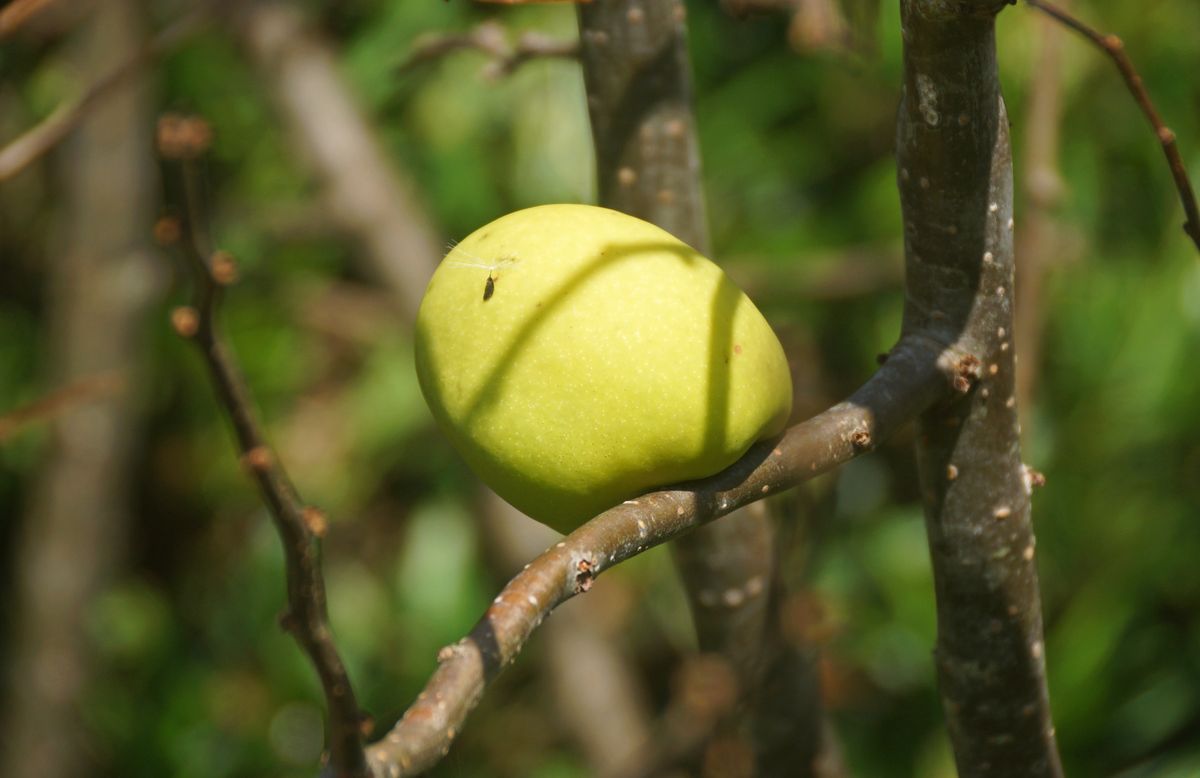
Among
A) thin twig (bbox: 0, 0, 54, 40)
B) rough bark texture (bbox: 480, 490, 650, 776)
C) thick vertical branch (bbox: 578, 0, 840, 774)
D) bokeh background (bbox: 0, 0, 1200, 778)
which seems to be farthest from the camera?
rough bark texture (bbox: 480, 490, 650, 776)

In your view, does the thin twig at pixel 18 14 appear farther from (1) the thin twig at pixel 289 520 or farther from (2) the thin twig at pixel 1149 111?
(2) the thin twig at pixel 1149 111

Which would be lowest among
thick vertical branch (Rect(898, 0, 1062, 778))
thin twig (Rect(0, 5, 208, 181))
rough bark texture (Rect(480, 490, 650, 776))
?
rough bark texture (Rect(480, 490, 650, 776))

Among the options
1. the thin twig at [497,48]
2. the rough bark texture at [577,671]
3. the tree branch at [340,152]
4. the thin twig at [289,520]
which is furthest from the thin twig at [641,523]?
the tree branch at [340,152]

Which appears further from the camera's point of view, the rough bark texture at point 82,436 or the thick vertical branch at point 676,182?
the rough bark texture at point 82,436

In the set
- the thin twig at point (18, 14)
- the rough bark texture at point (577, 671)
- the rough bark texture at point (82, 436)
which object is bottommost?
the rough bark texture at point (577, 671)

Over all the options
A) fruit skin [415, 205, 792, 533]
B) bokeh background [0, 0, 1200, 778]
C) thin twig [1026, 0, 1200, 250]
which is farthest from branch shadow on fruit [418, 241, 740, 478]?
bokeh background [0, 0, 1200, 778]

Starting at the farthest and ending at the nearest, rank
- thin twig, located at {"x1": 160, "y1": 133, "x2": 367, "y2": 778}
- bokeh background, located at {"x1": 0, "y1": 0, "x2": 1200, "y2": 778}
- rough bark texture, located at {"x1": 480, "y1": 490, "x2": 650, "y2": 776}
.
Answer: rough bark texture, located at {"x1": 480, "y1": 490, "x2": 650, "y2": 776}, bokeh background, located at {"x1": 0, "y1": 0, "x2": 1200, "y2": 778}, thin twig, located at {"x1": 160, "y1": 133, "x2": 367, "y2": 778}

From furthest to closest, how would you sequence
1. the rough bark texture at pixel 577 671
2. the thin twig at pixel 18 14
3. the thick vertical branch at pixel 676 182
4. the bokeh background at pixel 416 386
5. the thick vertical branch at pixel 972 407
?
the rough bark texture at pixel 577 671
the bokeh background at pixel 416 386
the thick vertical branch at pixel 676 182
the thin twig at pixel 18 14
the thick vertical branch at pixel 972 407

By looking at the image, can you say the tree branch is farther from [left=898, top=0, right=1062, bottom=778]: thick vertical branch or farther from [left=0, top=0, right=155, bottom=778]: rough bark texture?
[left=898, top=0, right=1062, bottom=778]: thick vertical branch
